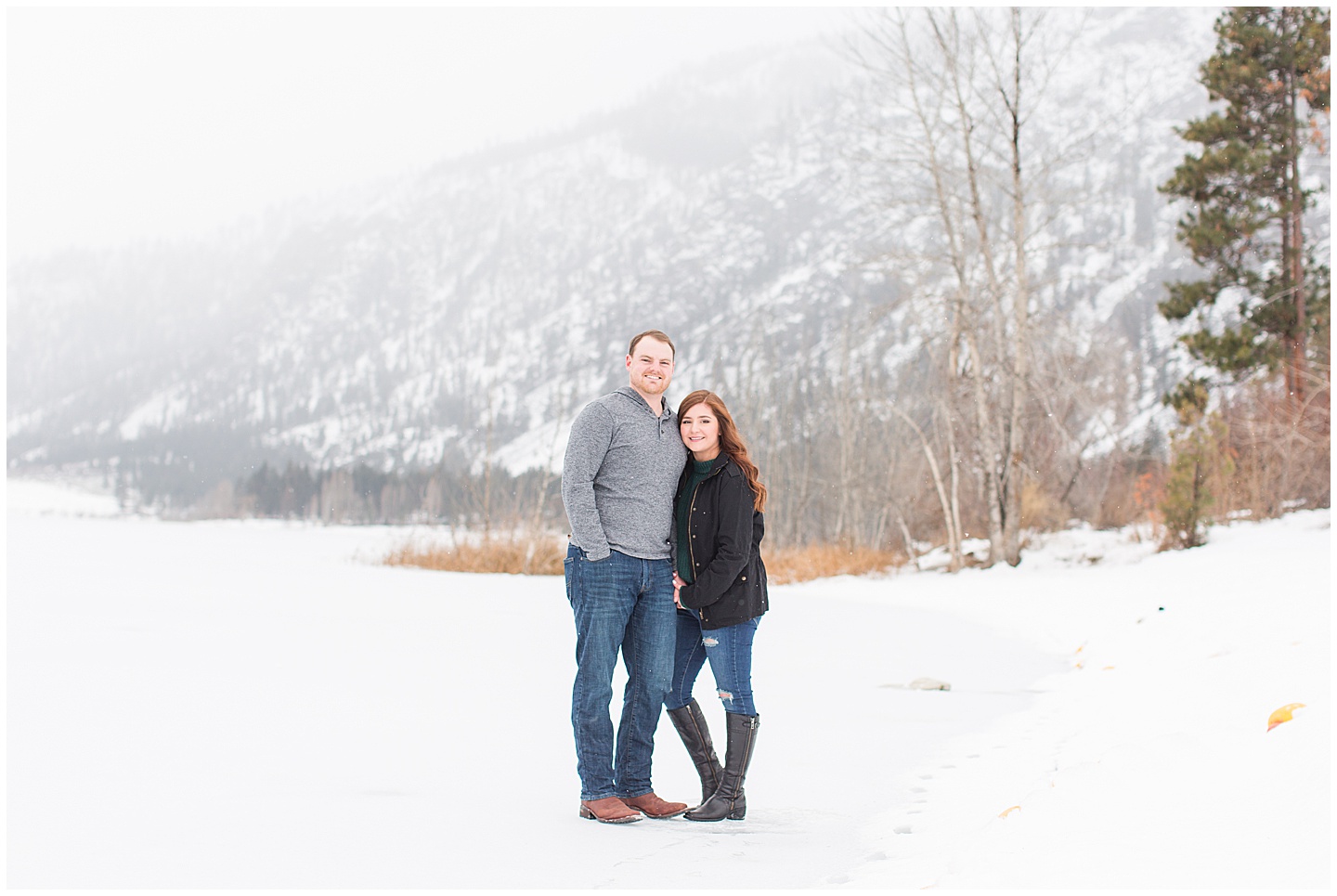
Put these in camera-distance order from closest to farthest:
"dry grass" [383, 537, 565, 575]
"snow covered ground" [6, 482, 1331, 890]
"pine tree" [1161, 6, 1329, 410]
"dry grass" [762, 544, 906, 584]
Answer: "snow covered ground" [6, 482, 1331, 890]
"dry grass" [383, 537, 565, 575]
"pine tree" [1161, 6, 1329, 410]
"dry grass" [762, 544, 906, 584]

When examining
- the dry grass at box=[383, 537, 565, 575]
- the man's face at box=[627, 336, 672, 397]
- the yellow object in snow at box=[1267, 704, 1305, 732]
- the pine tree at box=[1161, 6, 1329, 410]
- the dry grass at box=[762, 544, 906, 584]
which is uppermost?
the pine tree at box=[1161, 6, 1329, 410]

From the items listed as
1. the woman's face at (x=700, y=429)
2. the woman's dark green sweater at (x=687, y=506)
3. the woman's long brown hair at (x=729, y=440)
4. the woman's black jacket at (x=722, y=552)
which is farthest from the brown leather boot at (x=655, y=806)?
the woman's face at (x=700, y=429)

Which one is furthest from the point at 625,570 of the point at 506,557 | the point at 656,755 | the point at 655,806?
the point at 506,557

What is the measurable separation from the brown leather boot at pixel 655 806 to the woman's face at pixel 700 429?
1290 mm

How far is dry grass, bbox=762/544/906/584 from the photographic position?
1836 centimetres

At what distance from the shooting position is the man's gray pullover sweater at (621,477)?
335 centimetres

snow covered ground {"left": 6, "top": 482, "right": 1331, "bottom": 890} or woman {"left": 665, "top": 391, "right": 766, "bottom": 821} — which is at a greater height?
woman {"left": 665, "top": 391, "right": 766, "bottom": 821}

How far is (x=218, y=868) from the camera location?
2465 millimetres

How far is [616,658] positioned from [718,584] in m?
0.48

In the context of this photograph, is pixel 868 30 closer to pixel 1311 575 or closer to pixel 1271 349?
pixel 1271 349

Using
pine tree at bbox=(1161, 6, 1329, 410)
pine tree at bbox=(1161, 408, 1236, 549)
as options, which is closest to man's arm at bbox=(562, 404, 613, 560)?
pine tree at bbox=(1161, 408, 1236, 549)

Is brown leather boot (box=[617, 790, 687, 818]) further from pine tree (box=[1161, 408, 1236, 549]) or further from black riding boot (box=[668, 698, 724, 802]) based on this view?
pine tree (box=[1161, 408, 1236, 549])

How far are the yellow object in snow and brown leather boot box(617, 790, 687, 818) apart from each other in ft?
7.18

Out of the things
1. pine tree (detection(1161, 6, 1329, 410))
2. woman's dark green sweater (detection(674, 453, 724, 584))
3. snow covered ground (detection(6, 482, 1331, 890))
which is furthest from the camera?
pine tree (detection(1161, 6, 1329, 410))
